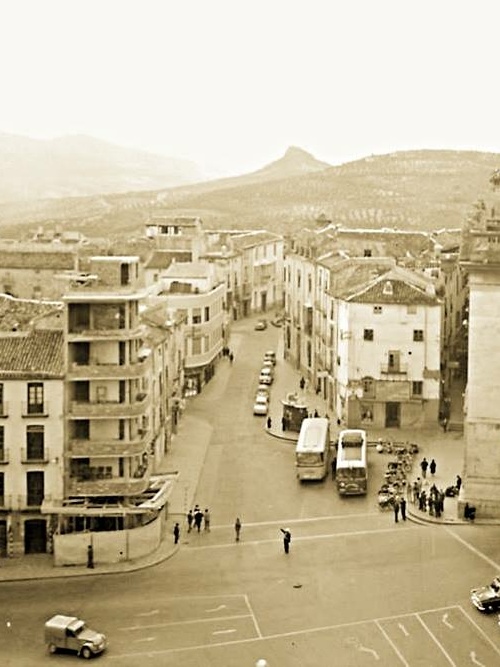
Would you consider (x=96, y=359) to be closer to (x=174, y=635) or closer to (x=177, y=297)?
(x=174, y=635)

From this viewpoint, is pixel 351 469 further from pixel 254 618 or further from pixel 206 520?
pixel 254 618

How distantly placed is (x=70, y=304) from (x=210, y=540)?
520 inches

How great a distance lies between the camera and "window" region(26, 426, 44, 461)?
5716 centimetres

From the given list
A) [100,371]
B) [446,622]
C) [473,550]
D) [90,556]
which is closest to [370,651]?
[446,622]

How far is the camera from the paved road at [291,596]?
44.8 meters

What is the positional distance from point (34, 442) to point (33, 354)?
4.21m

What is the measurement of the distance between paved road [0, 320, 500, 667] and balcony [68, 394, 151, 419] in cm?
680

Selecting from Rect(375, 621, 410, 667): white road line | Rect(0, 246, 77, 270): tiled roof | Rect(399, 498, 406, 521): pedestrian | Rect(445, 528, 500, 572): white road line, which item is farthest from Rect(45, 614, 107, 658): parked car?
Rect(0, 246, 77, 270): tiled roof

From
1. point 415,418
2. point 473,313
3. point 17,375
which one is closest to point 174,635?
point 17,375

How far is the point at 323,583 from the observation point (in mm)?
52094

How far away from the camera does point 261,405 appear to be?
289 feet

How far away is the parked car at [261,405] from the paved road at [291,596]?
64.1 feet

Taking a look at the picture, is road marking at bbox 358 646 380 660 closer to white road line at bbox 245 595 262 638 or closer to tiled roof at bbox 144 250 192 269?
white road line at bbox 245 595 262 638

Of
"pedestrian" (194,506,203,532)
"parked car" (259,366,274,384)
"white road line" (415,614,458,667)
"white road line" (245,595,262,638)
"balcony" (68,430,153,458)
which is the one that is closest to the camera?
"white road line" (415,614,458,667)
